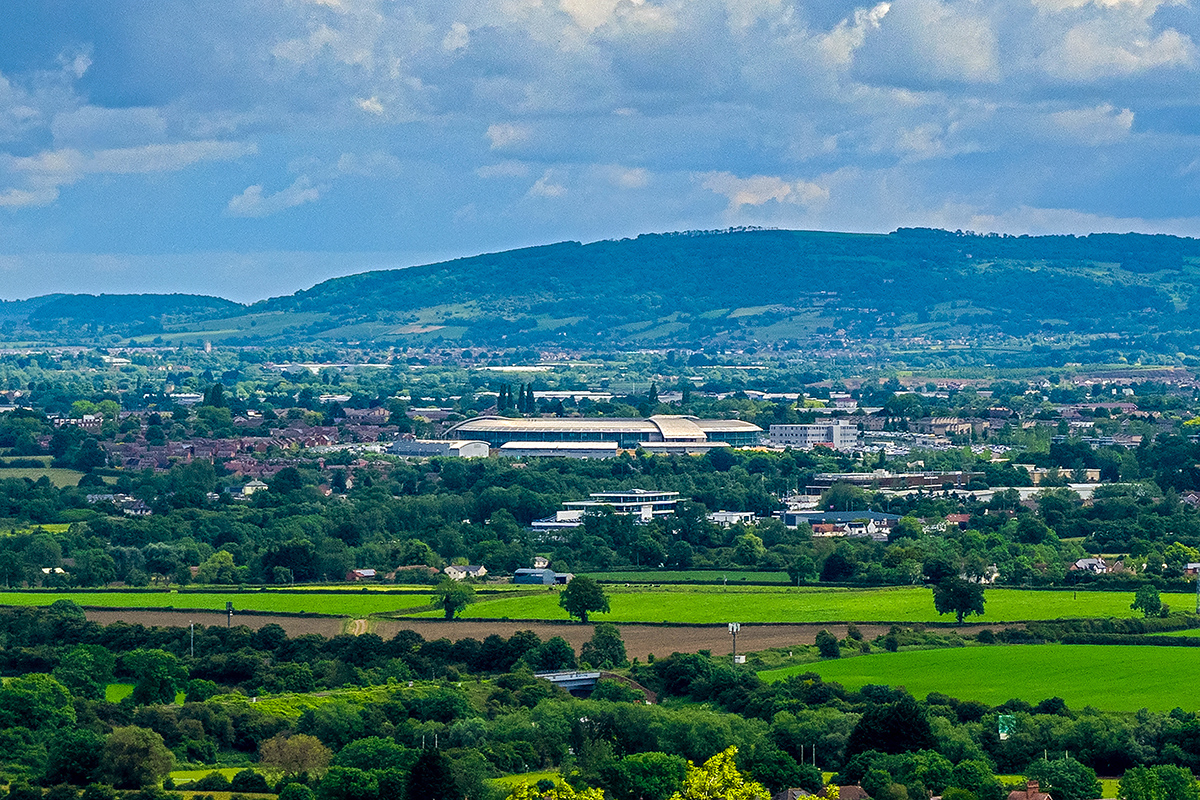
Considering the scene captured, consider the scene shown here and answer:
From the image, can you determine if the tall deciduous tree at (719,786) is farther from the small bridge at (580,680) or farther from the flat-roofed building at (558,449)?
the flat-roofed building at (558,449)

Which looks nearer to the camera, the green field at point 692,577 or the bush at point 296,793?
the bush at point 296,793

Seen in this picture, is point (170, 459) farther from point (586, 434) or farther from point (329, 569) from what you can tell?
point (329, 569)

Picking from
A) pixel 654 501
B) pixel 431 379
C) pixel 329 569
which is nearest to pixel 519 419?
pixel 654 501

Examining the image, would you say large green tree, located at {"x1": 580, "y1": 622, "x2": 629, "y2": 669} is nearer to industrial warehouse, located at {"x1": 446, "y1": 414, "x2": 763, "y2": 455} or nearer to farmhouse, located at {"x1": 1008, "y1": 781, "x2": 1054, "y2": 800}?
farmhouse, located at {"x1": 1008, "y1": 781, "x2": 1054, "y2": 800}

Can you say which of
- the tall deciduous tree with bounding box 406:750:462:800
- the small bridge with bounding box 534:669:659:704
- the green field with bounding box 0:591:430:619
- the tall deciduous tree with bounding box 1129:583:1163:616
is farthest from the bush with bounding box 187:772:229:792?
the tall deciduous tree with bounding box 1129:583:1163:616

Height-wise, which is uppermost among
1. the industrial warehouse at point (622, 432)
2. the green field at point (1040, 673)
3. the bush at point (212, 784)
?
the industrial warehouse at point (622, 432)

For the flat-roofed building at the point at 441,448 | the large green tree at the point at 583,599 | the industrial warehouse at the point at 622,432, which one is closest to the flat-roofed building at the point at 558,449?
the flat-roofed building at the point at 441,448

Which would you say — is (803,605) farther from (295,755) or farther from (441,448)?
(441,448)
